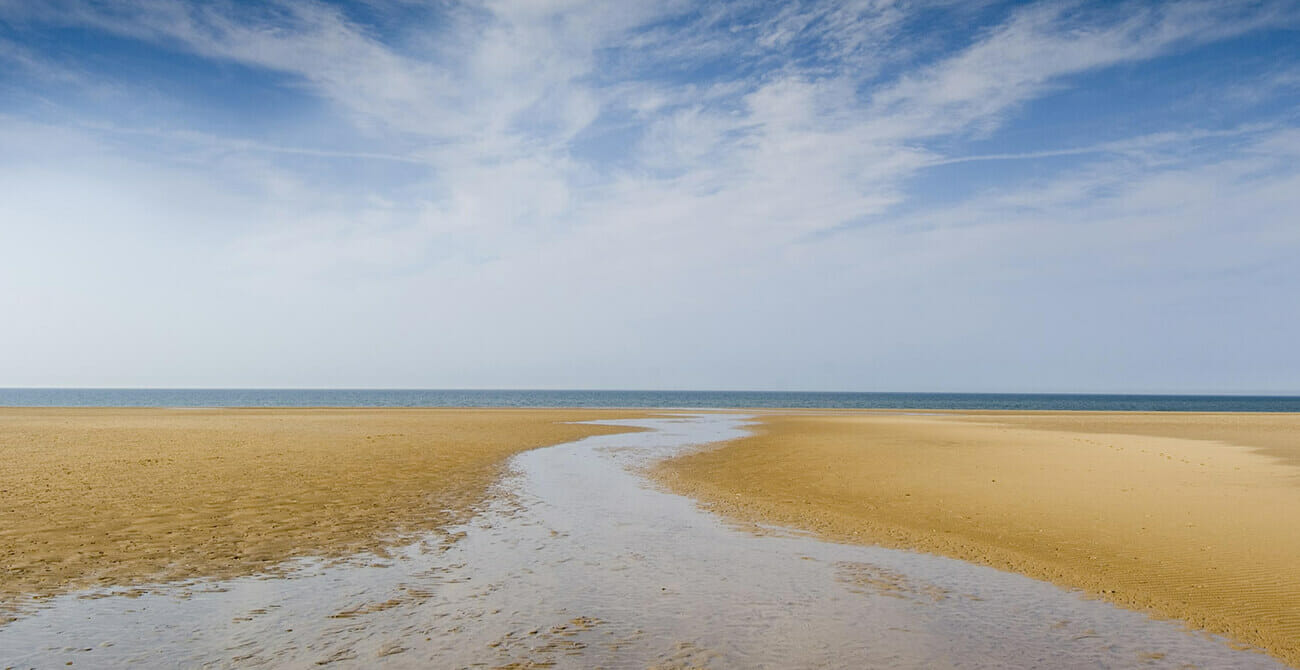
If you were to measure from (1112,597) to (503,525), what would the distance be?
10154 mm

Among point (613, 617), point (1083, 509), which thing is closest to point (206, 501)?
point (613, 617)

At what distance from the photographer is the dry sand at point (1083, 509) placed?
33.0 ft

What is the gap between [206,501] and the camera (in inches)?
637

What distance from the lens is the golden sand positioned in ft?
36.4

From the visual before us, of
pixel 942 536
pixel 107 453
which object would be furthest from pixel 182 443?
pixel 942 536

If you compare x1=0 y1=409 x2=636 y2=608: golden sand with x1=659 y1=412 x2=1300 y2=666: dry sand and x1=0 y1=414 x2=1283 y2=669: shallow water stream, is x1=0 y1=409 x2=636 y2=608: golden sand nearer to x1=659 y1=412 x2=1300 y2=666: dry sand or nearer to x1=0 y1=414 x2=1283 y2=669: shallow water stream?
x1=0 y1=414 x2=1283 y2=669: shallow water stream

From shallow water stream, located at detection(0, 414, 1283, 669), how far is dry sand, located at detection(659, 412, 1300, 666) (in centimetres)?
119

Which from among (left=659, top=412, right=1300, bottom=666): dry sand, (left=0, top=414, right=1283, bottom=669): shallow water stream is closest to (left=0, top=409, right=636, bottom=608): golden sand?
(left=0, top=414, right=1283, bottom=669): shallow water stream

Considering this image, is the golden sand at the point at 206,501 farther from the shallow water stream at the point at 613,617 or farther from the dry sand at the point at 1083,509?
the dry sand at the point at 1083,509

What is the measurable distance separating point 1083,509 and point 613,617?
39.0ft

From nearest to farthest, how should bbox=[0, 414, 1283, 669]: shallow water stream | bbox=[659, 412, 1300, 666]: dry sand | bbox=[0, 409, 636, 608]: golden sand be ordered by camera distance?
bbox=[0, 414, 1283, 669]: shallow water stream < bbox=[659, 412, 1300, 666]: dry sand < bbox=[0, 409, 636, 608]: golden sand

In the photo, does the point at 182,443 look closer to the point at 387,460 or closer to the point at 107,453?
the point at 107,453

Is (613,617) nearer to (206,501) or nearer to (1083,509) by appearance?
(206,501)

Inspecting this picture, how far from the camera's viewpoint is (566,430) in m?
45.9
